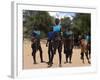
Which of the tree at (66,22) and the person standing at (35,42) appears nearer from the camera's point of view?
the person standing at (35,42)

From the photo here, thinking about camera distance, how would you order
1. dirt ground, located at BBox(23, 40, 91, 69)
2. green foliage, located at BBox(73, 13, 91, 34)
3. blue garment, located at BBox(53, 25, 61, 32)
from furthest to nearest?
green foliage, located at BBox(73, 13, 91, 34), blue garment, located at BBox(53, 25, 61, 32), dirt ground, located at BBox(23, 40, 91, 69)

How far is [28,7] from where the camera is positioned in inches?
79.9

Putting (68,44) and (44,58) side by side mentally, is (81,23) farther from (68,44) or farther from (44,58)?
(44,58)

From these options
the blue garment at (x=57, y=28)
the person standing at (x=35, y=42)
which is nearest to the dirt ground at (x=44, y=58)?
the person standing at (x=35, y=42)

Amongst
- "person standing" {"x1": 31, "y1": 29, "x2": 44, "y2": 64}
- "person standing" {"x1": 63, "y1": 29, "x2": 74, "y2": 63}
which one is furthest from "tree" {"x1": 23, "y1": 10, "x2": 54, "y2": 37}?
"person standing" {"x1": 63, "y1": 29, "x2": 74, "y2": 63}

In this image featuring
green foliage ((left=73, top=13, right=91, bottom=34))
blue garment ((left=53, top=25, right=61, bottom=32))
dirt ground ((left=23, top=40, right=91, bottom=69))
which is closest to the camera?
dirt ground ((left=23, top=40, right=91, bottom=69))

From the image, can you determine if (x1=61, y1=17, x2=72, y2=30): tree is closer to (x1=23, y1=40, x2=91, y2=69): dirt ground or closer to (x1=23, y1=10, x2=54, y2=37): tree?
(x1=23, y1=10, x2=54, y2=37): tree

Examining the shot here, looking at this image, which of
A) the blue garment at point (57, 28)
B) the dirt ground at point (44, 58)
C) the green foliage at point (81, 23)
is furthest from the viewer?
the green foliage at point (81, 23)

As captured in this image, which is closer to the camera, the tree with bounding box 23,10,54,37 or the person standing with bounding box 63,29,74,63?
the tree with bounding box 23,10,54,37

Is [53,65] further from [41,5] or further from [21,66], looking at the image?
[41,5]

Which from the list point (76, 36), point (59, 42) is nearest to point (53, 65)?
point (59, 42)

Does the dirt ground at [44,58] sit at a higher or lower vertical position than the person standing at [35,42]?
lower

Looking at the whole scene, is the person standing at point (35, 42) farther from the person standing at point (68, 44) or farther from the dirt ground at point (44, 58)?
the person standing at point (68, 44)

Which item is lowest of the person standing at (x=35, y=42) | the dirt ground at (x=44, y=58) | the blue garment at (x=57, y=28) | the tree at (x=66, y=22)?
the dirt ground at (x=44, y=58)
